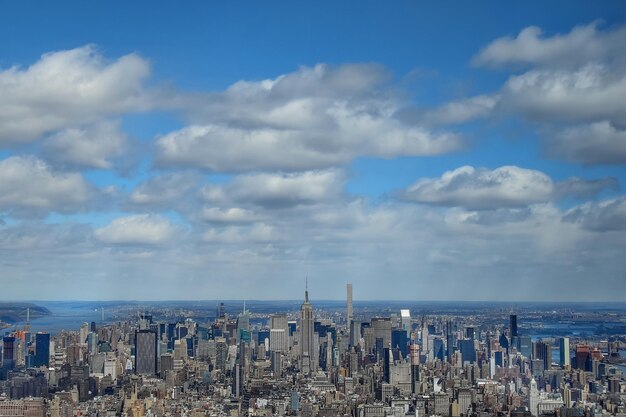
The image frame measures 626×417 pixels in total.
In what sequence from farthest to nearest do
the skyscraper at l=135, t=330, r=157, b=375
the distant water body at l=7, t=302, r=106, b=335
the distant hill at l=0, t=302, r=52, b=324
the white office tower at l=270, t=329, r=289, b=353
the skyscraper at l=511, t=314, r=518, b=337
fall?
the white office tower at l=270, t=329, r=289, b=353 < the distant water body at l=7, t=302, r=106, b=335 < the skyscraper at l=135, t=330, r=157, b=375 < the distant hill at l=0, t=302, r=52, b=324 < the skyscraper at l=511, t=314, r=518, b=337

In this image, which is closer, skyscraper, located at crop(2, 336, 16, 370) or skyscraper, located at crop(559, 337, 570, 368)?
skyscraper, located at crop(559, 337, 570, 368)

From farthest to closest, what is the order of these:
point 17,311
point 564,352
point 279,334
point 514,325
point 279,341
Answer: point 279,334 < point 279,341 < point 17,311 < point 514,325 < point 564,352

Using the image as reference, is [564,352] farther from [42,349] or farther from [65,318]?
[65,318]

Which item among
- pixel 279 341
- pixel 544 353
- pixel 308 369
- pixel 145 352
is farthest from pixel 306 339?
pixel 544 353

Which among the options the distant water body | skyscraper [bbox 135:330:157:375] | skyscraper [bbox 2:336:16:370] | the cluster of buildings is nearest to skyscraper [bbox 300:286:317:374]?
the cluster of buildings

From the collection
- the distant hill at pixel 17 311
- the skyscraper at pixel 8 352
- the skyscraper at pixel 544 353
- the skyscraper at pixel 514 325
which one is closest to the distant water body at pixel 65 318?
the distant hill at pixel 17 311

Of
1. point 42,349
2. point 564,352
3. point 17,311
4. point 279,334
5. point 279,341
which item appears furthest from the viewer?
point 279,334

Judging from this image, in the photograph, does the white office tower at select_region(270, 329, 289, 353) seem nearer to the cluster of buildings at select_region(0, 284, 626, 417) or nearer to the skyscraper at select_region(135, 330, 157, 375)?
the cluster of buildings at select_region(0, 284, 626, 417)
